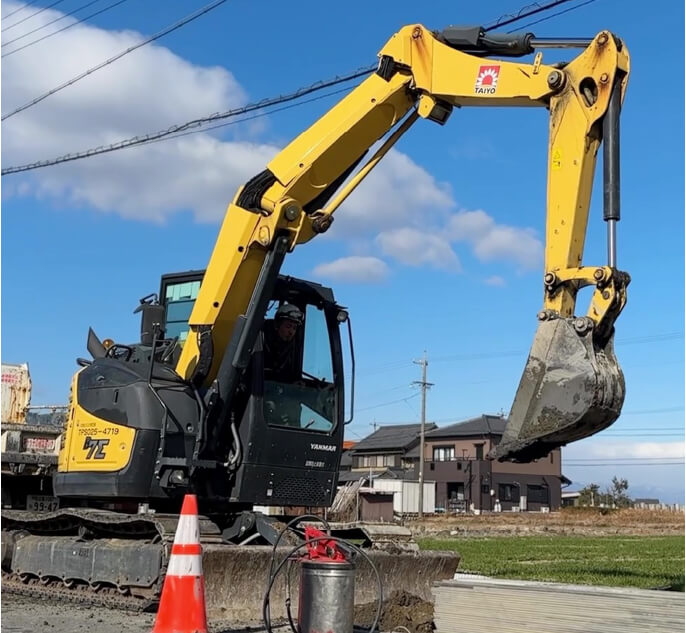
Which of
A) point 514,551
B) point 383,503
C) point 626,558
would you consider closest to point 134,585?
point 626,558

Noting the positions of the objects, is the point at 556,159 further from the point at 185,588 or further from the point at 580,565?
the point at 580,565

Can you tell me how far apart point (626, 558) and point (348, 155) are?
45.7 feet

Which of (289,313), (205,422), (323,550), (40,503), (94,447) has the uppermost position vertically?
(289,313)

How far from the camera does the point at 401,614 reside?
24.5ft

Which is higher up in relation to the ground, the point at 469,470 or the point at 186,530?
the point at 469,470

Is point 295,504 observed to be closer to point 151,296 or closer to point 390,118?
point 151,296

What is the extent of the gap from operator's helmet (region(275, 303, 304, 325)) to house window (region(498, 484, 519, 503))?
5870 cm

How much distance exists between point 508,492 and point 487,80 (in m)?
61.2

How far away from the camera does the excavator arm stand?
602cm

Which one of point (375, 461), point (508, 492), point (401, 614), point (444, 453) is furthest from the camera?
point (375, 461)

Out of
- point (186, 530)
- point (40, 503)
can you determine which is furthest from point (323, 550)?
point (40, 503)

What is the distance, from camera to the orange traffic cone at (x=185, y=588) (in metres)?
5.27

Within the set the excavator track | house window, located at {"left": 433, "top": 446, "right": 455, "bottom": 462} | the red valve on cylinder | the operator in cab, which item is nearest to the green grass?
the operator in cab

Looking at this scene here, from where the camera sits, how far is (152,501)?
8359 mm
